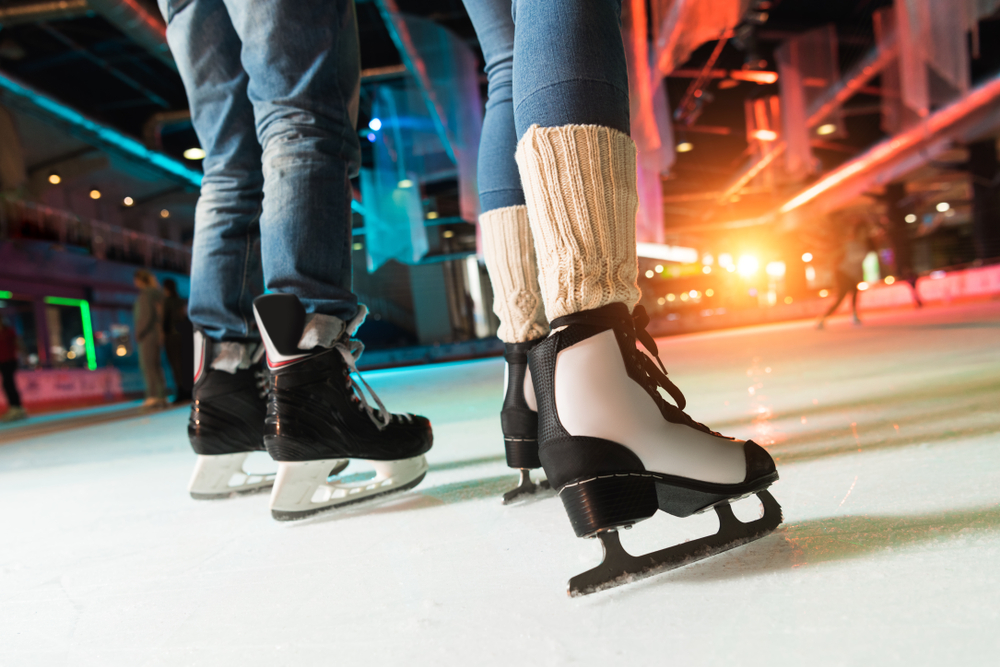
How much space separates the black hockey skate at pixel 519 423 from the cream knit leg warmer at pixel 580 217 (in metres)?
0.21

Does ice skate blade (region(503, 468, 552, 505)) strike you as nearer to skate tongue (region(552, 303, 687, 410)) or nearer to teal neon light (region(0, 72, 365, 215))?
skate tongue (region(552, 303, 687, 410))

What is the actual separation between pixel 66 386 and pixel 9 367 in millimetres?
1881

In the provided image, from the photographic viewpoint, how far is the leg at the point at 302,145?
71 cm

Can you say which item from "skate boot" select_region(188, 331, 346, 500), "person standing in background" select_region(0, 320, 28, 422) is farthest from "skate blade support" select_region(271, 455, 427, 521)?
"person standing in background" select_region(0, 320, 28, 422)

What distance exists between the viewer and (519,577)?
44cm

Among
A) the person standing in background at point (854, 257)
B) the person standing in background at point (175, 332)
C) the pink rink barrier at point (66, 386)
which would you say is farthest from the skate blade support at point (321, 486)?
the pink rink barrier at point (66, 386)

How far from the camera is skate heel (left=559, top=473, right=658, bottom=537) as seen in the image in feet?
1.33


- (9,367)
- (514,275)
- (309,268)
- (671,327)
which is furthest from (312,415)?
(671,327)

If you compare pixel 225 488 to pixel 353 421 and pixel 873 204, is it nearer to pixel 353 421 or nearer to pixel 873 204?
pixel 353 421

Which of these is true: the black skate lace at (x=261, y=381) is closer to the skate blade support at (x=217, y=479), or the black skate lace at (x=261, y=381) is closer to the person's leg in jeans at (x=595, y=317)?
the skate blade support at (x=217, y=479)

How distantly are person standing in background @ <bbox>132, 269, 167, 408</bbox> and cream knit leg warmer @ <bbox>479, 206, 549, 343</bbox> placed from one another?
13.5ft

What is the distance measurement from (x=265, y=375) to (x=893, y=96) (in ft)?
30.9

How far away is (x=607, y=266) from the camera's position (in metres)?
0.45

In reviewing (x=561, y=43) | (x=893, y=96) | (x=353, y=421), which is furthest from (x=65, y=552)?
Result: (x=893, y=96)
